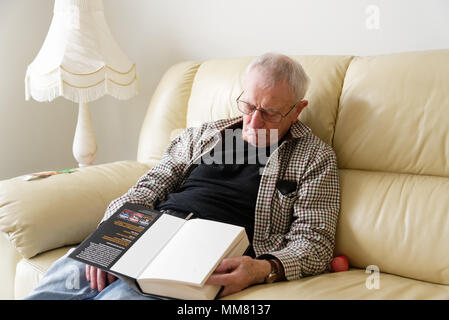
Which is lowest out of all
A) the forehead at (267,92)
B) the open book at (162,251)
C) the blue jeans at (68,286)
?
the blue jeans at (68,286)

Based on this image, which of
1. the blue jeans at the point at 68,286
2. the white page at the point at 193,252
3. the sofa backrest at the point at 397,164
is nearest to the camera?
the white page at the point at 193,252

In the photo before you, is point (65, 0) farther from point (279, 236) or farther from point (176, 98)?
point (279, 236)

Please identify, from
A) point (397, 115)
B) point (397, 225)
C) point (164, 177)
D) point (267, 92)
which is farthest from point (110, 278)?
point (397, 115)

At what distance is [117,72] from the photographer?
1788 millimetres

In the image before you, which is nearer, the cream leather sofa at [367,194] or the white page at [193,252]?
the white page at [193,252]

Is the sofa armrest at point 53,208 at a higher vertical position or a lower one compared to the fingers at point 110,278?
higher

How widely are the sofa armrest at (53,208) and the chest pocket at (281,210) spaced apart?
55 centimetres

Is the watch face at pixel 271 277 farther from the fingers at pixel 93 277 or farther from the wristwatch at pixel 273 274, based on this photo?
the fingers at pixel 93 277

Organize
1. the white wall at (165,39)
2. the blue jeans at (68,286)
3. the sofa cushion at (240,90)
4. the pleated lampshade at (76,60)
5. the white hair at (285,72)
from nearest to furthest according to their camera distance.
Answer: the blue jeans at (68,286) < the white hair at (285,72) < the sofa cushion at (240,90) < the white wall at (165,39) < the pleated lampshade at (76,60)

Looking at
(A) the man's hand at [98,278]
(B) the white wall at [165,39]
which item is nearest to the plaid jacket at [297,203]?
(A) the man's hand at [98,278]

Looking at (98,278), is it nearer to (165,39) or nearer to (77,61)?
(77,61)

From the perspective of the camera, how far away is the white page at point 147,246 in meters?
0.92

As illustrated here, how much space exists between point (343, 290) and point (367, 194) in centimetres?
33
